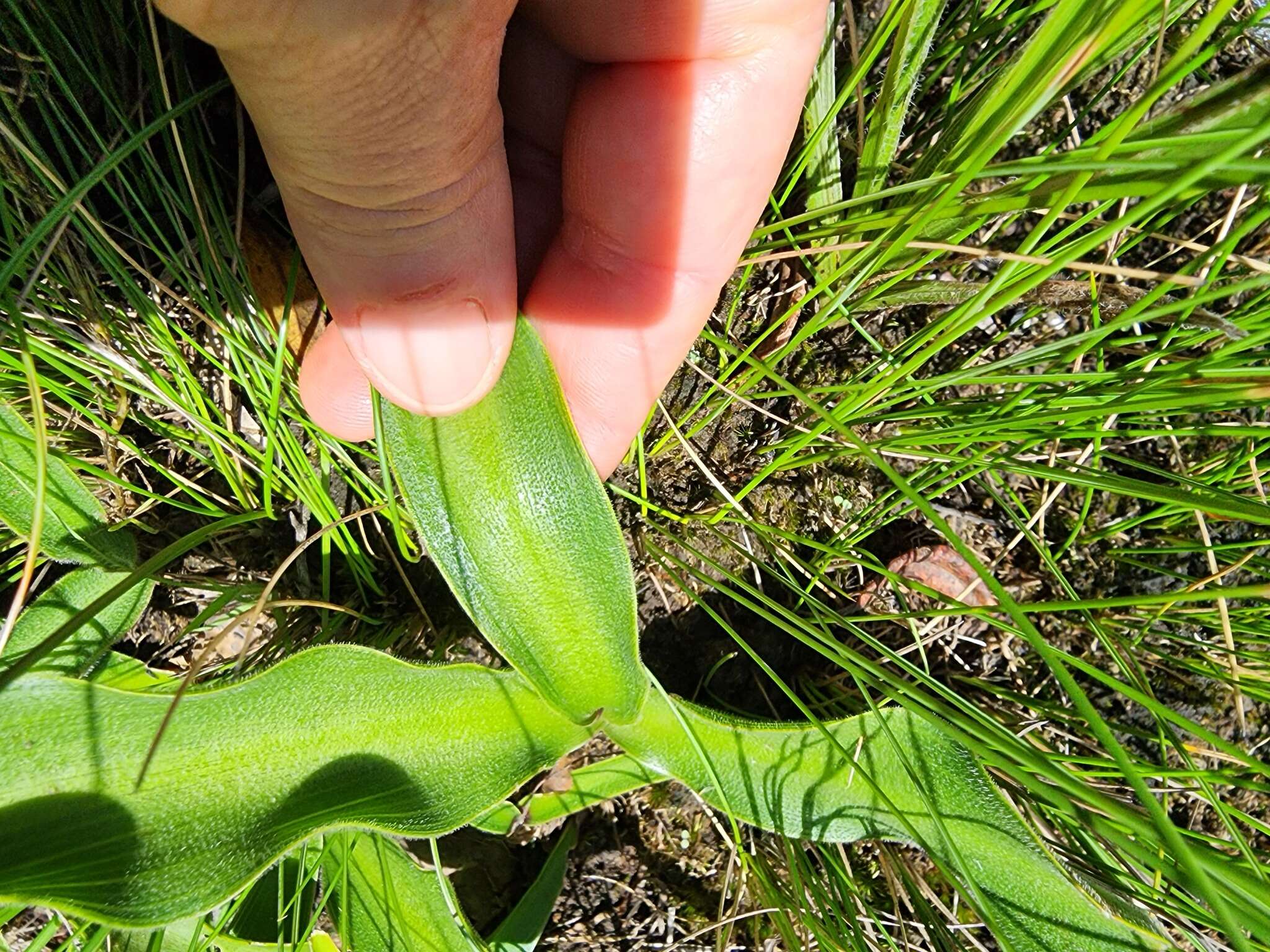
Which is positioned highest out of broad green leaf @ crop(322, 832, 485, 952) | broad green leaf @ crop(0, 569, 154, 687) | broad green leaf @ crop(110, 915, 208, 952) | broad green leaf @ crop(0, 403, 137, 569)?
broad green leaf @ crop(0, 403, 137, 569)

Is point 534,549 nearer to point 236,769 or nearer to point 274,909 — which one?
point 236,769

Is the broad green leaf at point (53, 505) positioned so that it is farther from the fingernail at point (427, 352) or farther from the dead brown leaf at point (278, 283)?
the fingernail at point (427, 352)

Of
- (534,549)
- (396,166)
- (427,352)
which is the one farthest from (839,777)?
(396,166)

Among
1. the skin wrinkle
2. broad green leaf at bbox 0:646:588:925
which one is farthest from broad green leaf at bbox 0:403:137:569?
the skin wrinkle

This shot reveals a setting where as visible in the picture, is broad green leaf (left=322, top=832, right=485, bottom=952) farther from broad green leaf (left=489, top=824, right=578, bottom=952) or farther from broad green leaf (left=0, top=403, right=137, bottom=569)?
broad green leaf (left=0, top=403, right=137, bottom=569)

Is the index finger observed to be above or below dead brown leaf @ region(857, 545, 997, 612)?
above

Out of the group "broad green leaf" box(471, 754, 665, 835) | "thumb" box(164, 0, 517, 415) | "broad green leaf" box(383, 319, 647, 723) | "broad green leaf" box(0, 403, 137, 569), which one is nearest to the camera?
"thumb" box(164, 0, 517, 415)

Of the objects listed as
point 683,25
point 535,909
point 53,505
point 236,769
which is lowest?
point 535,909
